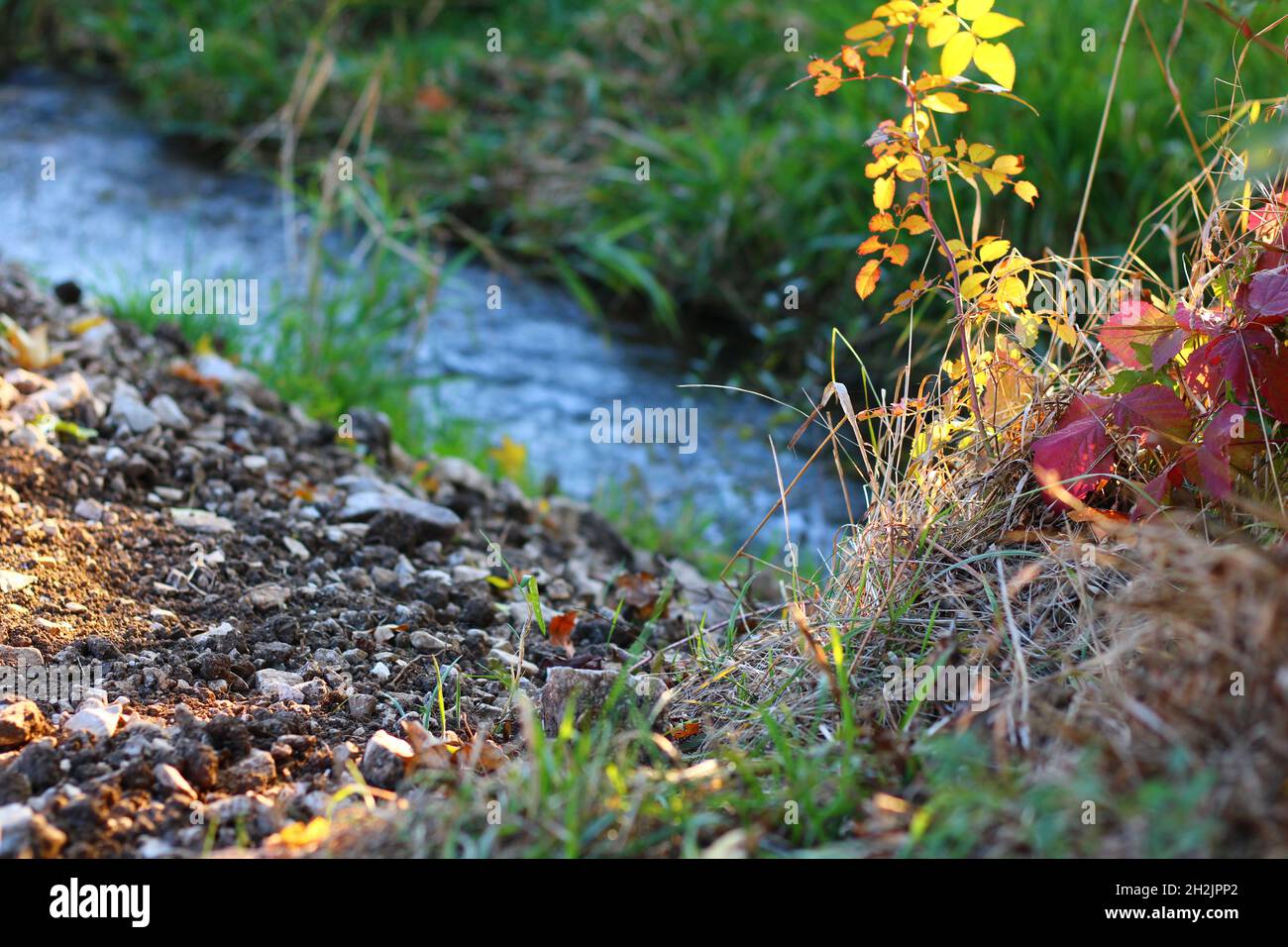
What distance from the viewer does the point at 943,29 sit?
5.50 feet

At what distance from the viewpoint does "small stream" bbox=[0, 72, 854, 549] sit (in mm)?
3676

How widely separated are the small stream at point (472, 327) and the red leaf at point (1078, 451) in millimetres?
1651

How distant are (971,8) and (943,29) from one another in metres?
0.05

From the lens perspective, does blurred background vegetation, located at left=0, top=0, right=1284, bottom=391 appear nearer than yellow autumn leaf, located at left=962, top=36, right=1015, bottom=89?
No

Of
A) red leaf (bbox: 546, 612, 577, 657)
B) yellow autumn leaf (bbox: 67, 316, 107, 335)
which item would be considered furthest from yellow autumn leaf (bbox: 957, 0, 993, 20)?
yellow autumn leaf (bbox: 67, 316, 107, 335)

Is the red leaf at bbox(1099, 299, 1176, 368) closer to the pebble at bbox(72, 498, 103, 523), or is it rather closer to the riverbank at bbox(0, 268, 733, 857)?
the riverbank at bbox(0, 268, 733, 857)

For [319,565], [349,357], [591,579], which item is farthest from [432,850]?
[349,357]

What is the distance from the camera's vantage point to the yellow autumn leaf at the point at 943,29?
167 centimetres

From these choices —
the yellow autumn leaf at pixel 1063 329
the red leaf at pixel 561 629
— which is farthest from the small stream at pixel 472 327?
the yellow autumn leaf at pixel 1063 329

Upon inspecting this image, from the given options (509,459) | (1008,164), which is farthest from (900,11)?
(509,459)

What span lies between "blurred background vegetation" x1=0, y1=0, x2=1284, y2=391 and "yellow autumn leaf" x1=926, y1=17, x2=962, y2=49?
2.05m

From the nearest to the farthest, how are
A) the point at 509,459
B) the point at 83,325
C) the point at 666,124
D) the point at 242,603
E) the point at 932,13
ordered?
the point at 932,13
the point at 242,603
the point at 83,325
the point at 509,459
the point at 666,124

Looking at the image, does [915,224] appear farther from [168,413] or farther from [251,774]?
[168,413]
